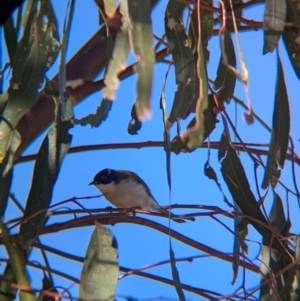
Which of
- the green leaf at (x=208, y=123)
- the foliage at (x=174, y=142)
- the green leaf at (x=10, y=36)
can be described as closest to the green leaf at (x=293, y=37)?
the foliage at (x=174, y=142)

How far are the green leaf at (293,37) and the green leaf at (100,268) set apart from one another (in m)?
0.87

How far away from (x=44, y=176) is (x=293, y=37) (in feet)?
3.27

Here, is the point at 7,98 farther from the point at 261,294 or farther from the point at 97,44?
the point at 261,294

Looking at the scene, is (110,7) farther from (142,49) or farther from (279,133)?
(279,133)

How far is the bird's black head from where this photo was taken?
4.23 m

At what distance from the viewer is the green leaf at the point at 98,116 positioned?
2044mm

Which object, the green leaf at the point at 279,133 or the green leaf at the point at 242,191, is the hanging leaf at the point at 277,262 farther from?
the green leaf at the point at 279,133

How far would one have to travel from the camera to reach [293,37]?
2326mm

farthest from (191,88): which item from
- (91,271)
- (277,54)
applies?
(91,271)

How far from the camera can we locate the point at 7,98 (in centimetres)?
216

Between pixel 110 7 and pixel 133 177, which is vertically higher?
pixel 133 177

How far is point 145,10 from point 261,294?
3.83ft

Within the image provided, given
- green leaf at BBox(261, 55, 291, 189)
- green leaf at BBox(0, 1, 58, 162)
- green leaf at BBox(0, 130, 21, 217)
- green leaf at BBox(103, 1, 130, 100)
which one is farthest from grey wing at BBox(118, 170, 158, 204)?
green leaf at BBox(103, 1, 130, 100)

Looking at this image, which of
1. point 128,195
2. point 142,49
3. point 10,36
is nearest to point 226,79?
point 10,36
